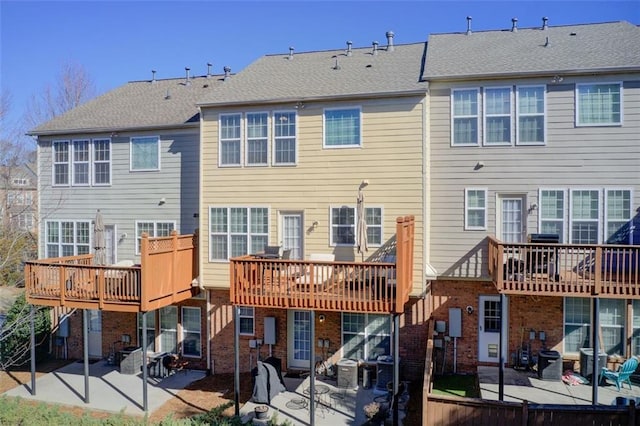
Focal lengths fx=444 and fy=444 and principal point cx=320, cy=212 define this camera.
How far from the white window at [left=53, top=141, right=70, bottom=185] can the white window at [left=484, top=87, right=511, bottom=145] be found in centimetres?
1416

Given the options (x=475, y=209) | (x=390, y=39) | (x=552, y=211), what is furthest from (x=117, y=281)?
(x=552, y=211)

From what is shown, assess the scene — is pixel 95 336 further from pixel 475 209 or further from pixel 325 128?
pixel 475 209

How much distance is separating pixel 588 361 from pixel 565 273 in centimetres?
308

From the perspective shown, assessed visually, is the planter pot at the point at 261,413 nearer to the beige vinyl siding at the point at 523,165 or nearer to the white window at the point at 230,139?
the beige vinyl siding at the point at 523,165

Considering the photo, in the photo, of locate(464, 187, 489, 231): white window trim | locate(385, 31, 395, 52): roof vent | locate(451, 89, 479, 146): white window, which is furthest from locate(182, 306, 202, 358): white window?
locate(385, 31, 395, 52): roof vent

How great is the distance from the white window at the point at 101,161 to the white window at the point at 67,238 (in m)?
1.60

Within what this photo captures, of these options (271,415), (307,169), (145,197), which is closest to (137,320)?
(145,197)

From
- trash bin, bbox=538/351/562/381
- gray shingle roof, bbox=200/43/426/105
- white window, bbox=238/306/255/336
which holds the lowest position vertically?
trash bin, bbox=538/351/562/381

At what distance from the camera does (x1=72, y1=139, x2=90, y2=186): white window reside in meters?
15.8

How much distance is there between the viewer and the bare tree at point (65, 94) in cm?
3012

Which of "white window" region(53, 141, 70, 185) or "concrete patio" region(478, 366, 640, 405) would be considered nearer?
"concrete patio" region(478, 366, 640, 405)

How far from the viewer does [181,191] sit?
14.7 meters

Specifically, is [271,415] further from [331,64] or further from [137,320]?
[331,64]

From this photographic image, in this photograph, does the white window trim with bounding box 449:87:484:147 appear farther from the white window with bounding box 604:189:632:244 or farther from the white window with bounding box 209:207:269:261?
the white window with bounding box 209:207:269:261
